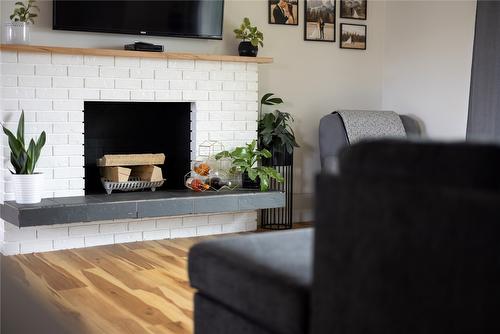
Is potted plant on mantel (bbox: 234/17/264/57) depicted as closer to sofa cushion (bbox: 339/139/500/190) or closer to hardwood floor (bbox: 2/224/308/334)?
hardwood floor (bbox: 2/224/308/334)

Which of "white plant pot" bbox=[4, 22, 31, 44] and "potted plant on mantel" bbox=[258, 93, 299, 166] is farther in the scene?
→ "potted plant on mantel" bbox=[258, 93, 299, 166]

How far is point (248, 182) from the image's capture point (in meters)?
5.35

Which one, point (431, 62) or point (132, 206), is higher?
point (431, 62)

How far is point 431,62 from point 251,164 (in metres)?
1.78

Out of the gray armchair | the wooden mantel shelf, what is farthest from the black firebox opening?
the gray armchair

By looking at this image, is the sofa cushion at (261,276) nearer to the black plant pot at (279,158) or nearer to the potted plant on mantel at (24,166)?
the potted plant on mantel at (24,166)

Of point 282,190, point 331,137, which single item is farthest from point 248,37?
point 282,190

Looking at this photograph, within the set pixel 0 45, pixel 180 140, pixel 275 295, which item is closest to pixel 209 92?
pixel 180 140

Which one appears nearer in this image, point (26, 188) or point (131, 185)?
point (26, 188)

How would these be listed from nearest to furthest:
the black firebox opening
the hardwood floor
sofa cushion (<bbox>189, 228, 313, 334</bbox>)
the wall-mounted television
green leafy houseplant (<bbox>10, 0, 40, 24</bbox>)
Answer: sofa cushion (<bbox>189, 228, 313, 334</bbox>) < the hardwood floor < green leafy houseplant (<bbox>10, 0, 40, 24</bbox>) < the wall-mounted television < the black firebox opening

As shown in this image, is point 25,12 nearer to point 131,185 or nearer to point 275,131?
point 131,185

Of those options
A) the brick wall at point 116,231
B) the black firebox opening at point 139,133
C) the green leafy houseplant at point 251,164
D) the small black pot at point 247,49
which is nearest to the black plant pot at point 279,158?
the green leafy houseplant at point 251,164

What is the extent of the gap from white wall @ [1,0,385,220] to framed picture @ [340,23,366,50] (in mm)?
58

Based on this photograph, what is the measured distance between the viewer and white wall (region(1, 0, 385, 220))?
5551 millimetres
